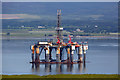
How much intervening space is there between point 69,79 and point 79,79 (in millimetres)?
844

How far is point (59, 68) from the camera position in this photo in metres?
74.2

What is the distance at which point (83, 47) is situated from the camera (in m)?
84.9

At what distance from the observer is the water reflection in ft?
234

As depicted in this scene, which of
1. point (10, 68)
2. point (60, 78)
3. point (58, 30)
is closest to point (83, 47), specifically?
point (58, 30)

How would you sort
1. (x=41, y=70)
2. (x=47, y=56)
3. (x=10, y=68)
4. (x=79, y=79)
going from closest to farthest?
1. (x=79, y=79)
2. (x=41, y=70)
3. (x=10, y=68)
4. (x=47, y=56)

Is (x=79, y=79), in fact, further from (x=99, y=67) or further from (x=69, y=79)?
(x=99, y=67)

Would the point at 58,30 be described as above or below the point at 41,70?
above

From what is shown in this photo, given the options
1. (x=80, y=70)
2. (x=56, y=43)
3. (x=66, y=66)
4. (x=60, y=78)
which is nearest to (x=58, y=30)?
(x=56, y=43)

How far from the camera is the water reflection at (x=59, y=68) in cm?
7119

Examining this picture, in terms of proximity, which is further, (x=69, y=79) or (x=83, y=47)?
(x=83, y=47)

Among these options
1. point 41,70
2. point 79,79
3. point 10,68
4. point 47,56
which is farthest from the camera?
point 47,56

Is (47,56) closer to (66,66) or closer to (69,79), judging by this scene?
(66,66)

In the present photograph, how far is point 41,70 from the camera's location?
70812mm

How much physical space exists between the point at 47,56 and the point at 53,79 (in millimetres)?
37682
